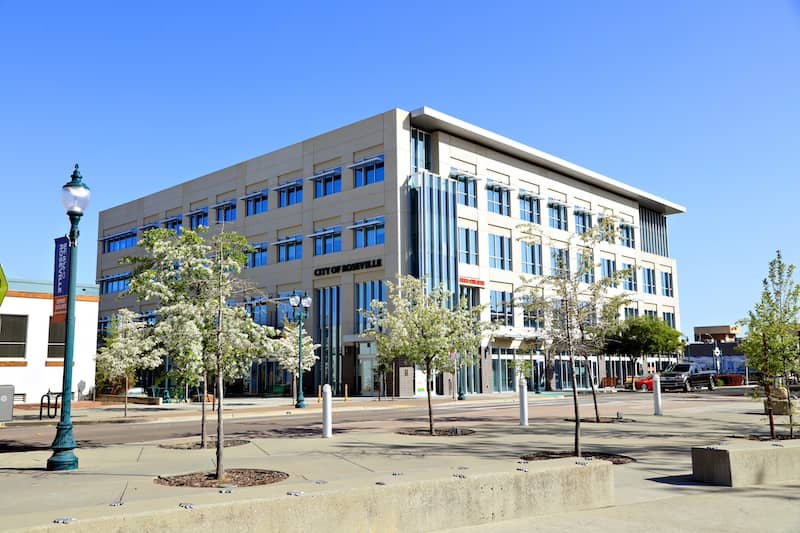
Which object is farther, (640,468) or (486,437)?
(486,437)

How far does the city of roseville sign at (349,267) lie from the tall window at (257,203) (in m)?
8.94

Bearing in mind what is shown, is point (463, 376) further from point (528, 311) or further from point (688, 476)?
point (688, 476)

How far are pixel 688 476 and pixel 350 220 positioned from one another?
4202 centimetres

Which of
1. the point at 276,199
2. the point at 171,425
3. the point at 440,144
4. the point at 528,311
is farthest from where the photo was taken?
the point at 276,199

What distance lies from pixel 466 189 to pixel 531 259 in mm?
9282

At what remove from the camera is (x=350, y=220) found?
2024 inches

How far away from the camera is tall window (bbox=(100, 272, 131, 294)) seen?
72.6 metres

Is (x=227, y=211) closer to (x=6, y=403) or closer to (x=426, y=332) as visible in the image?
(x=6, y=403)

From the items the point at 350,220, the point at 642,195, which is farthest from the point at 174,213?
the point at 642,195

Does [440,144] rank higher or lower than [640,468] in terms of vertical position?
higher

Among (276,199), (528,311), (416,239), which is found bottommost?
(528,311)

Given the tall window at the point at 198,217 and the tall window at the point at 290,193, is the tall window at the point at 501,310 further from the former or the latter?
the tall window at the point at 198,217

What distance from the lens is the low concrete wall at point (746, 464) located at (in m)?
9.64

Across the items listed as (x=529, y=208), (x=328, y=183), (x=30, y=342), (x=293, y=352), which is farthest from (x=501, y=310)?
(x=30, y=342)
